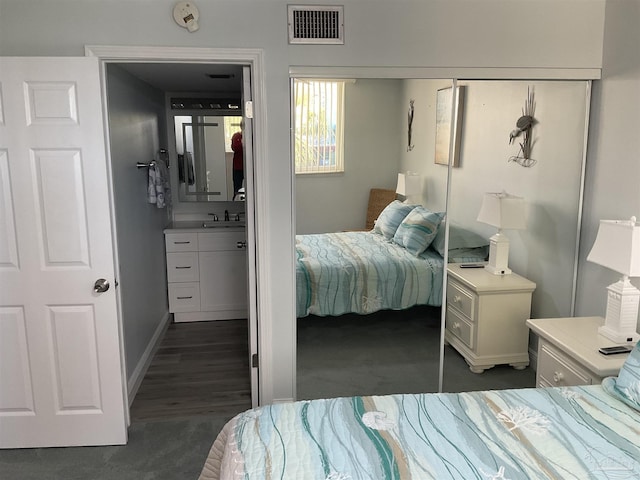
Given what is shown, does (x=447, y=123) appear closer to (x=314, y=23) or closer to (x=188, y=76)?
(x=314, y=23)

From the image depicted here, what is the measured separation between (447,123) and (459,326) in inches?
47.2

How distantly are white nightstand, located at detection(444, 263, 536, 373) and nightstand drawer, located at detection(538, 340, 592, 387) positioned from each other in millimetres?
382

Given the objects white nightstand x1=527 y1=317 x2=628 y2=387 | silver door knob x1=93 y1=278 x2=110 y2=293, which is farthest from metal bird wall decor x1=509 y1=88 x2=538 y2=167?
silver door knob x1=93 y1=278 x2=110 y2=293

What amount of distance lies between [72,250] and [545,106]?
8.90 feet

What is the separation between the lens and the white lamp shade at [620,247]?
7.61ft

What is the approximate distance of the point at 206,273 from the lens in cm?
462

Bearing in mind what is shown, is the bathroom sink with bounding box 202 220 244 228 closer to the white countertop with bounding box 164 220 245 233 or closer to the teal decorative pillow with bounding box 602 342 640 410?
the white countertop with bounding box 164 220 245 233

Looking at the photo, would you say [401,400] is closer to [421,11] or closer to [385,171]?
[385,171]

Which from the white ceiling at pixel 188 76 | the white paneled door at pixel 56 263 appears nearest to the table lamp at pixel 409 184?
the white ceiling at pixel 188 76

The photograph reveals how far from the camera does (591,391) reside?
2141 mm

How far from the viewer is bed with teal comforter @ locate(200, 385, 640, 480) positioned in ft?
5.36

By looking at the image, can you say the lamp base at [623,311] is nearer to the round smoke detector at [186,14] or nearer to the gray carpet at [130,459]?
the gray carpet at [130,459]

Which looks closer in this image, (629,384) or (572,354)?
(629,384)

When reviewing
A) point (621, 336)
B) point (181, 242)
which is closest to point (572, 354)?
point (621, 336)
